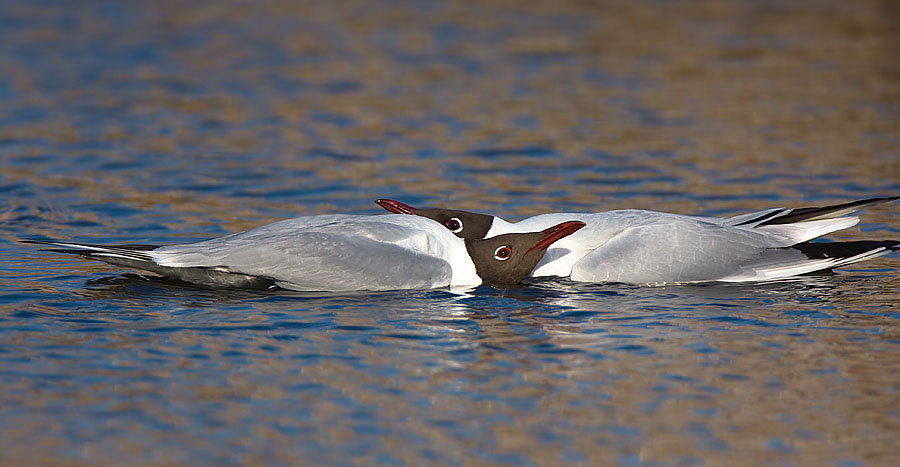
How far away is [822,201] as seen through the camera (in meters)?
12.6

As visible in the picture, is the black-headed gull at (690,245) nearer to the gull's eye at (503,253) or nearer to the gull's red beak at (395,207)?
the gull's red beak at (395,207)

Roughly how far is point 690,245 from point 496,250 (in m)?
1.53

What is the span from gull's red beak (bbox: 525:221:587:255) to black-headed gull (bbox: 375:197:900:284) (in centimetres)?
32

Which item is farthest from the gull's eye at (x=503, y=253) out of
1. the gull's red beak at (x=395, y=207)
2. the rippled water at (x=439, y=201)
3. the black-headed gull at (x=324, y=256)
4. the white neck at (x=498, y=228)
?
the gull's red beak at (x=395, y=207)

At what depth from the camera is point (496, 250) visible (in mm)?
9891

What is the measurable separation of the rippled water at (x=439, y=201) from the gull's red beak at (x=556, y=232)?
0.41 metres

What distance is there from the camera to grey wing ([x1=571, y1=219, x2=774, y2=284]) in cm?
977

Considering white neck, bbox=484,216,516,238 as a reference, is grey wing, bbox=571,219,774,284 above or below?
below

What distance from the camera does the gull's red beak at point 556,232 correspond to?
31.8ft

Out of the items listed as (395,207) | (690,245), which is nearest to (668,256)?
(690,245)

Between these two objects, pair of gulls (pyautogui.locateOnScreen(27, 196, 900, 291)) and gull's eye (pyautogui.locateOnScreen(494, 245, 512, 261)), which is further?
gull's eye (pyautogui.locateOnScreen(494, 245, 512, 261))

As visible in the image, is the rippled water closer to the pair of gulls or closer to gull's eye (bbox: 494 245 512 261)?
the pair of gulls

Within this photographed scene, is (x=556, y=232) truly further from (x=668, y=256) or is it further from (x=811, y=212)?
(x=811, y=212)

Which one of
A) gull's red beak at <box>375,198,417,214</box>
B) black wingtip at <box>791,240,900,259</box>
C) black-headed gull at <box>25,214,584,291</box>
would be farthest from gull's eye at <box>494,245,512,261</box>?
black wingtip at <box>791,240,900,259</box>
